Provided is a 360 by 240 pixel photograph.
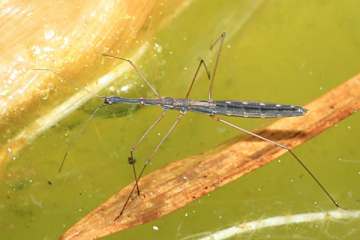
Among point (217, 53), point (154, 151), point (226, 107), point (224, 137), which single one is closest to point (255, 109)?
point (226, 107)

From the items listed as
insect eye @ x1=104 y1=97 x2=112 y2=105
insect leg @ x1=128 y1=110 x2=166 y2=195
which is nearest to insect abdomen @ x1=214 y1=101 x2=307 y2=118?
insect leg @ x1=128 y1=110 x2=166 y2=195

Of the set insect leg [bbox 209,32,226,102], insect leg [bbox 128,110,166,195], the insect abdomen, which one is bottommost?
the insect abdomen

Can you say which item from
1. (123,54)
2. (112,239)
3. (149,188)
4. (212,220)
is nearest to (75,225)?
(112,239)

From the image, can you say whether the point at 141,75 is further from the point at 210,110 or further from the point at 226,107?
the point at 226,107

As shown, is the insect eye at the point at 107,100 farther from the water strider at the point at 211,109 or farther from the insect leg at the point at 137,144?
the insect leg at the point at 137,144

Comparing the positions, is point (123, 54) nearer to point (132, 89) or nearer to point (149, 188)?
point (132, 89)

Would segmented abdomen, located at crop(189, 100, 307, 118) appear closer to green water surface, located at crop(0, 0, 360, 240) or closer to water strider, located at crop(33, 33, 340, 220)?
water strider, located at crop(33, 33, 340, 220)

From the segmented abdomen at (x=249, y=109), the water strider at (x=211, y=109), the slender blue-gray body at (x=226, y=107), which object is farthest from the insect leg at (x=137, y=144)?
the segmented abdomen at (x=249, y=109)
